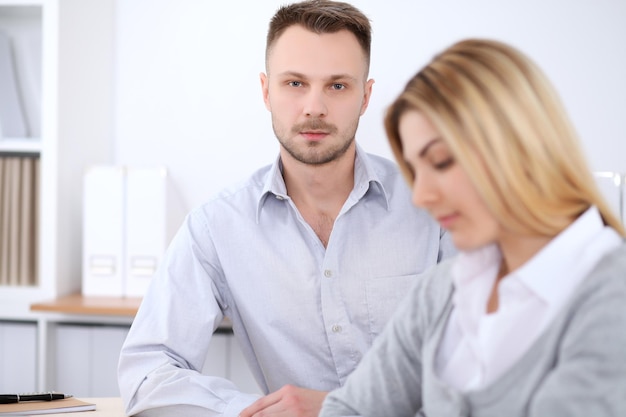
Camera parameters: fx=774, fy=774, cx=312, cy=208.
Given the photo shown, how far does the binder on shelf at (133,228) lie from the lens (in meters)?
2.79

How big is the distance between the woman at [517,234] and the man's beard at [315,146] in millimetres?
858

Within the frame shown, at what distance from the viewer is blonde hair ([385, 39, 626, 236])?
2.79ft

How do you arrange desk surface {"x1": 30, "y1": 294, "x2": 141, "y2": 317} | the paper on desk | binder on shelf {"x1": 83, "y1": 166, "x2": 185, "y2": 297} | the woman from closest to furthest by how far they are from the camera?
the woman, the paper on desk, desk surface {"x1": 30, "y1": 294, "x2": 141, "y2": 317}, binder on shelf {"x1": 83, "y1": 166, "x2": 185, "y2": 297}

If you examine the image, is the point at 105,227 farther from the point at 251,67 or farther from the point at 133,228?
the point at 251,67

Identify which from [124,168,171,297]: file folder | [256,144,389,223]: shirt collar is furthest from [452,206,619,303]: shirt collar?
[124,168,171,297]: file folder

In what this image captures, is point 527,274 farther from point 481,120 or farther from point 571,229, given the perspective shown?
point 481,120

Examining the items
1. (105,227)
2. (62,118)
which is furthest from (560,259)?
(62,118)

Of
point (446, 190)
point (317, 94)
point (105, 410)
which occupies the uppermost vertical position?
point (317, 94)

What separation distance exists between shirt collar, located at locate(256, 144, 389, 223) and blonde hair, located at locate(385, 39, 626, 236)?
99cm

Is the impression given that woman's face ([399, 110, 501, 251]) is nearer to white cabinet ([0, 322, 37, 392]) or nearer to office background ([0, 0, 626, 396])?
office background ([0, 0, 626, 396])

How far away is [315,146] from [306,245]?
239 millimetres

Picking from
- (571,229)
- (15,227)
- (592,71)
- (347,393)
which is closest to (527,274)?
(571,229)

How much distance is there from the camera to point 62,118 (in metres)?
→ 2.85

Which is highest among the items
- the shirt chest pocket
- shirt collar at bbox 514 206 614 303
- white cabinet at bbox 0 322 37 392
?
shirt collar at bbox 514 206 614 303
